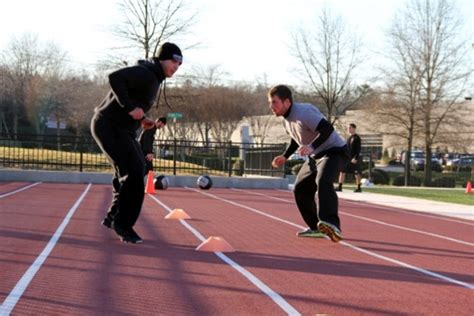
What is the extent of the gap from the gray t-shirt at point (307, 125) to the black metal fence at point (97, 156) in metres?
14.8

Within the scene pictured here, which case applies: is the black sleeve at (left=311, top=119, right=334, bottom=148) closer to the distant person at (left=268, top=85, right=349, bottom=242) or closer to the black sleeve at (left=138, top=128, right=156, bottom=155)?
the distant person at (left=268, top=85, right=349, bottom=242)

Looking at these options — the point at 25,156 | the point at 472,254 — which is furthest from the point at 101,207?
the point at 25,156

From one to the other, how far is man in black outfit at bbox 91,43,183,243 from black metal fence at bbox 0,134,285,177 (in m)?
15.0

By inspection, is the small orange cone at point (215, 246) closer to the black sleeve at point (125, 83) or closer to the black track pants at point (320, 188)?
the black track pants at point (320, 188)

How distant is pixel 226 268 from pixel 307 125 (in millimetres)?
2414

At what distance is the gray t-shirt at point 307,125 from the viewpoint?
7.67 meters

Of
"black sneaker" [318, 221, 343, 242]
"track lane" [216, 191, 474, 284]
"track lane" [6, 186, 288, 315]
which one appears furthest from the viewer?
"black sneaker" [318, 221, 343, 242]

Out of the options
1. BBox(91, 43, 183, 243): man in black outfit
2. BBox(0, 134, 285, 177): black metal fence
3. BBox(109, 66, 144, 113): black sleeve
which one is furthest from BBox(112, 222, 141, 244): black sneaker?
BBox(0, 134, 285, 177): black metal fence

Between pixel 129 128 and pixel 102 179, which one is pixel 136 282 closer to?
pixel 129 128

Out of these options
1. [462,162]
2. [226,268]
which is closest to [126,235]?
[226,268]

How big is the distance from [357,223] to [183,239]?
4.09 metres

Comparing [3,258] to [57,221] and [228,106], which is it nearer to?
[57,221]

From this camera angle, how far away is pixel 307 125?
7.70 metres

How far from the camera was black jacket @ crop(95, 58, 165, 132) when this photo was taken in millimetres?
6875
